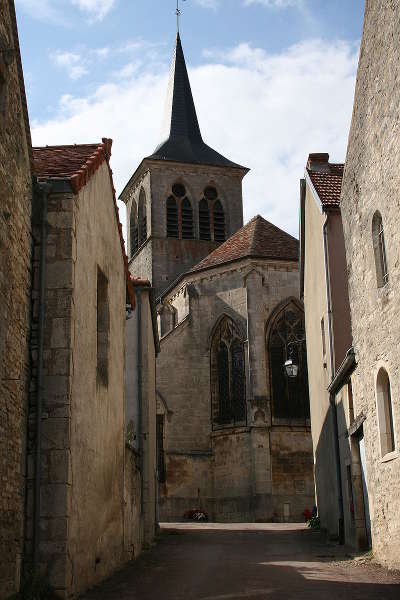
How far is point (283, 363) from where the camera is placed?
32406mm

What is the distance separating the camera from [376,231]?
1222cm

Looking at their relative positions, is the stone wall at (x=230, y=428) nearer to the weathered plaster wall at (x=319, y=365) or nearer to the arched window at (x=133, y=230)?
the weathered plaster wall at (x=319, y=365)

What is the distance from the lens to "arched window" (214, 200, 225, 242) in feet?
149

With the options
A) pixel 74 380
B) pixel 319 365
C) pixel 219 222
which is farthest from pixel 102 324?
pixel 219 222

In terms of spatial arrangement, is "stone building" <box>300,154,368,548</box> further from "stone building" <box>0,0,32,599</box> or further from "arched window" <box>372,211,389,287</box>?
"stone building" <box>0,0,32,599</box>

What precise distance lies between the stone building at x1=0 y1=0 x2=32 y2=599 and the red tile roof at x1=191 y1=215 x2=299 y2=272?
23.6 m

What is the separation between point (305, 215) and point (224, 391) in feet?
43.4

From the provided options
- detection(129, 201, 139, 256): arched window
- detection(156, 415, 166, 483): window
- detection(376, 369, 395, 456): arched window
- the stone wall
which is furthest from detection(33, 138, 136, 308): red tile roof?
detection(129, 201, 139, 256): arched window

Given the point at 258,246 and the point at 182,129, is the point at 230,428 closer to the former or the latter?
the point at 258,246

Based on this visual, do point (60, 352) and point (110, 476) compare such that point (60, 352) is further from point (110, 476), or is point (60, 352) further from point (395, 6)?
point (395, 6)

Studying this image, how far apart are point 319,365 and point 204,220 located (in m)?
26.4

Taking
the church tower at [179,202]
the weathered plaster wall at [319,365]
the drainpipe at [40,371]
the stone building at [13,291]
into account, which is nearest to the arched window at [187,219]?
the church tower at [179,202]

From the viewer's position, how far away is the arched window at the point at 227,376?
32.2 metres

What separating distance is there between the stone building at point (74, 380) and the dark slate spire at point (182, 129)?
33.2 meters
